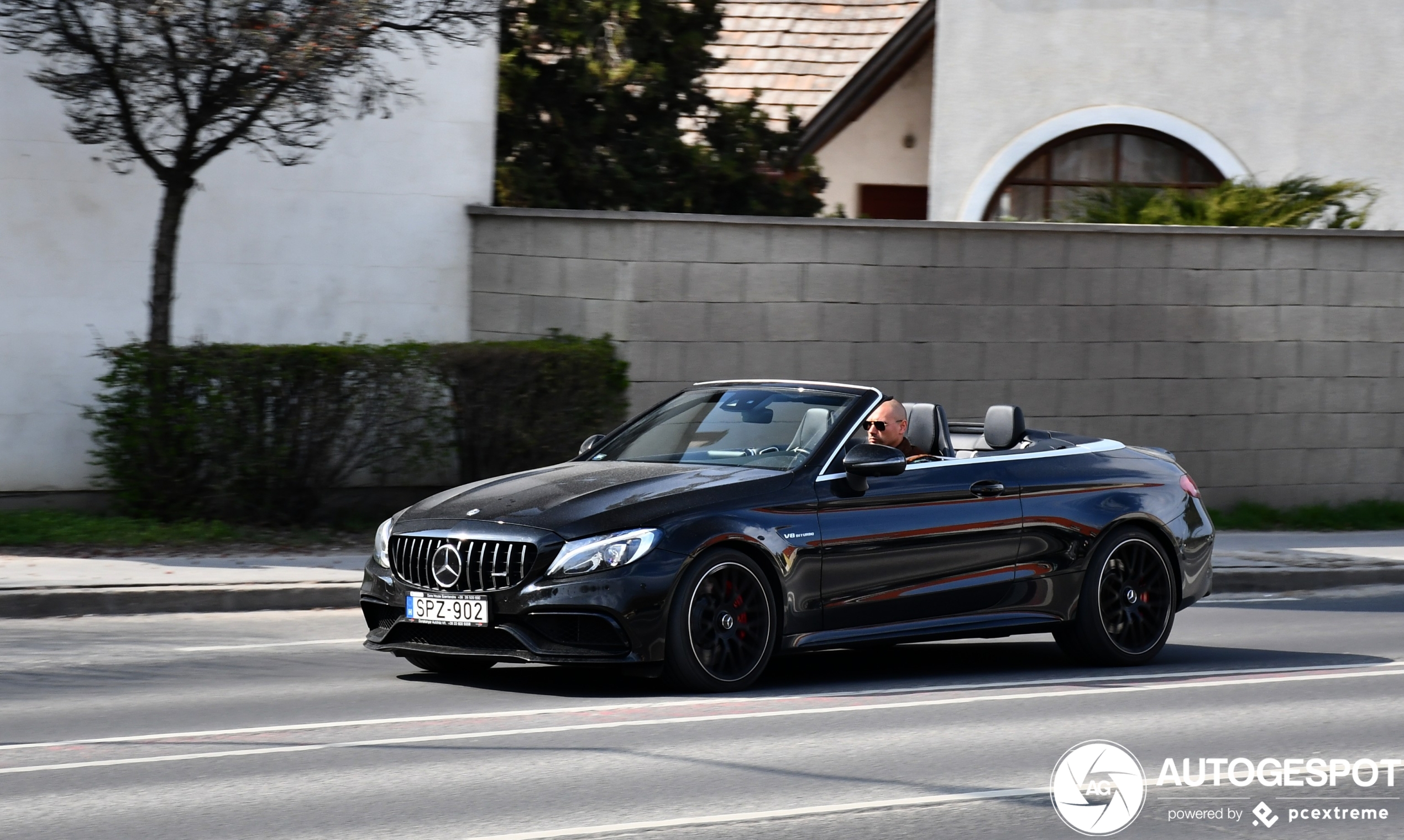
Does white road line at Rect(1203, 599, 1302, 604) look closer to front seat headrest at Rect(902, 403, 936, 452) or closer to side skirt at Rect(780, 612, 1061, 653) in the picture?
side skirt at Rect(780, 612, 1061, 653)

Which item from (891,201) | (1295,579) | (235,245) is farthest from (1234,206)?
(235,245)

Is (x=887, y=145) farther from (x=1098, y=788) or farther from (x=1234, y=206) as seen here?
(x=1098, y=788)

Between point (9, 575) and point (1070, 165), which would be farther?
point (1070, 165)

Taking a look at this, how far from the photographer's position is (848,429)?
29.0 ft

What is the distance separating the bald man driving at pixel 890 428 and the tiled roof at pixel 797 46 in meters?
14.1

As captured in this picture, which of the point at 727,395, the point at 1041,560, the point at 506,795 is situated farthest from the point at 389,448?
the point at 506,795

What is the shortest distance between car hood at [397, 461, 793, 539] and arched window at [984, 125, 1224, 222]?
1278 cm

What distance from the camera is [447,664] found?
882 cm

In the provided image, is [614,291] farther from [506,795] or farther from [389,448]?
[506,795]

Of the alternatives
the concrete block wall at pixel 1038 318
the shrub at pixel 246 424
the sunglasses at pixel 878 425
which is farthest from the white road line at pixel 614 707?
the concrete block wall at pixel 1038 318

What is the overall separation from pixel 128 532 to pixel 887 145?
13.0m

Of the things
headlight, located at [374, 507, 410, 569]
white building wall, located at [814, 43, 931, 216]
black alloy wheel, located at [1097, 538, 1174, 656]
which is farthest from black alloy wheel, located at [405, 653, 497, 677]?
white building wall, located at [814, 43, 931, 216]

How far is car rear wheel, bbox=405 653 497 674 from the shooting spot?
28.4ft

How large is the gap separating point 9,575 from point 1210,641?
7.50m
